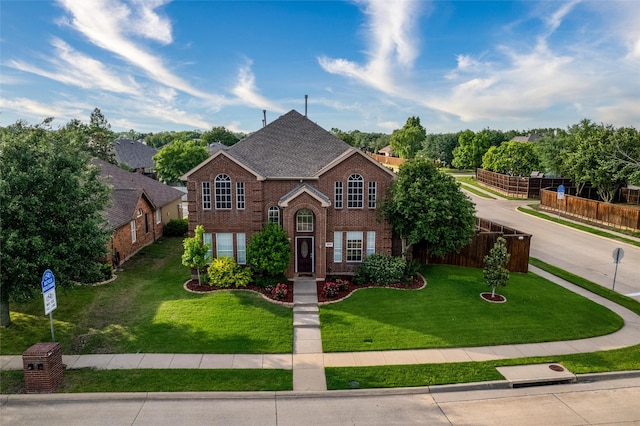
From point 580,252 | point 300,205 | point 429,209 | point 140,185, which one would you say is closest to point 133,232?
point 140,185

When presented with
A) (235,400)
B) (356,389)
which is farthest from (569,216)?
(235,400)

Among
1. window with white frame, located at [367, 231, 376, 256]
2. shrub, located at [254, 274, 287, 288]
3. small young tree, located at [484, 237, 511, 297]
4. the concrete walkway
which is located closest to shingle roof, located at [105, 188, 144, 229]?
shrub, located at [254, 274, 287, 288]

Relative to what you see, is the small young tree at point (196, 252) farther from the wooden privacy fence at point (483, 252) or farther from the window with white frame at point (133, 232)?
the wooden privacy fence at point (483, 252)

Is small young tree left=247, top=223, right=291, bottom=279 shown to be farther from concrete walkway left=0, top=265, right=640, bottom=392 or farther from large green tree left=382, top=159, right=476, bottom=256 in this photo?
large green tree left=382, top=159, right=476, bottom=256

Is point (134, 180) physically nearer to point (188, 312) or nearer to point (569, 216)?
point (188, 312)

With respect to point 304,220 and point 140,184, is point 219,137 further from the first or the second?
point 304,220
